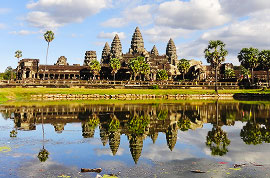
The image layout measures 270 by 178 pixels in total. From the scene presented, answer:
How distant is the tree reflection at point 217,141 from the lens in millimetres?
17781

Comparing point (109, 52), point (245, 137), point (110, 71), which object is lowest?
point (245, 137)

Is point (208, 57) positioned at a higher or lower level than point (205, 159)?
higher

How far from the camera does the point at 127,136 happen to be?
22375mm

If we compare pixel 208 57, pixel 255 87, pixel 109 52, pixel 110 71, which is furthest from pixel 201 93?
pixel 109 52

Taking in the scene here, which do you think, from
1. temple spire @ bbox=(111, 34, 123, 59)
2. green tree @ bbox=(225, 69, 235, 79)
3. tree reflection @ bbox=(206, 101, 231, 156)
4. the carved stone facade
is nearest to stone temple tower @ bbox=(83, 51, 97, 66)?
the carved stone facade

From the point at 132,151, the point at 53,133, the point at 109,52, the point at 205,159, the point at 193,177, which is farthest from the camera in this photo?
the point at 109,52

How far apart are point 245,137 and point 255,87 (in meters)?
76.5

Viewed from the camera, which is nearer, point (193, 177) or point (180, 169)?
point (193, 177)

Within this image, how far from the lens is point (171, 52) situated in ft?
625

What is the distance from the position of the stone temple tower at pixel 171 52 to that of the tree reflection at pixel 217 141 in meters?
162

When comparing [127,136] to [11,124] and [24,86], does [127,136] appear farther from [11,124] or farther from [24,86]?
[24,86]

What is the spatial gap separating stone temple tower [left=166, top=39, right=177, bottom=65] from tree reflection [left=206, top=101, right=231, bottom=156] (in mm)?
162309

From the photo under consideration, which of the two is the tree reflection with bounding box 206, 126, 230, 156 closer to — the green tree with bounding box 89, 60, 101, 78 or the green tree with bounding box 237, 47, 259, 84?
the green tree with bounding box 237, 47, 259, 84

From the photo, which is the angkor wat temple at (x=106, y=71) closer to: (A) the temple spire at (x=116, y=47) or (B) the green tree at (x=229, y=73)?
(A) the temple spire at (x=116, y=47)
